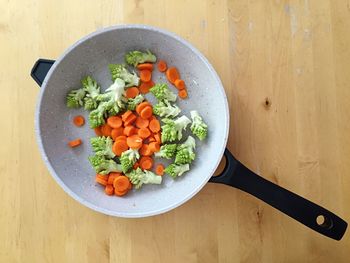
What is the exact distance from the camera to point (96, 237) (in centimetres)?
94

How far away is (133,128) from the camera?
0.93 m

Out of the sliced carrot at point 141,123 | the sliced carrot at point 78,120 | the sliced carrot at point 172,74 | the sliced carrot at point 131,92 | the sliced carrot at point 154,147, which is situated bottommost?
the sliced carrot at point 154,147

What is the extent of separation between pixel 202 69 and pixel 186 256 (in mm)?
445

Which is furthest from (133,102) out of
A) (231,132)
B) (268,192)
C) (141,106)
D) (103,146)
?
(268,192)

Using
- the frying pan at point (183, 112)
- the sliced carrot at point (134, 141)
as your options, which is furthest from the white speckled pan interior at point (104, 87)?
the sliced carrot at point (134, 141)

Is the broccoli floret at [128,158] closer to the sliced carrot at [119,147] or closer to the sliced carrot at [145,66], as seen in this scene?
the sliced carrot at [119,147]

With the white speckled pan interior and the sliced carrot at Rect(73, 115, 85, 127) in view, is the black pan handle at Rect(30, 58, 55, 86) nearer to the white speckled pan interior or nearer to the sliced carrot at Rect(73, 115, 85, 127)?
the white speckled pan interior

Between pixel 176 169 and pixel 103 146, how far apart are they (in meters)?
0.18

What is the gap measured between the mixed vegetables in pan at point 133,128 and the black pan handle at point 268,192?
0.33 feet

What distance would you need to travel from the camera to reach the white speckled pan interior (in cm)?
86

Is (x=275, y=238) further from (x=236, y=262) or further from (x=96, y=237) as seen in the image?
(x=96, y=237)

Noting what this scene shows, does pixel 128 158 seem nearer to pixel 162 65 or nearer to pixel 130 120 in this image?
pixel 130 120

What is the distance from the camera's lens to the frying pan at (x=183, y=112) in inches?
33.8

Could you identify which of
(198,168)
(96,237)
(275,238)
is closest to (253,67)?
(198,168)
